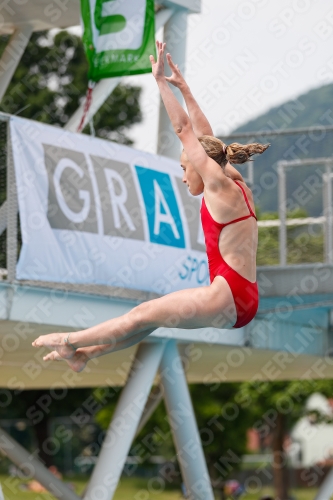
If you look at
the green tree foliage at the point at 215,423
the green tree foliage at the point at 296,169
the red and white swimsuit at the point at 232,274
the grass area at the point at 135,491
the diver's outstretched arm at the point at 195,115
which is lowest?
the grass area at the point at 135,491

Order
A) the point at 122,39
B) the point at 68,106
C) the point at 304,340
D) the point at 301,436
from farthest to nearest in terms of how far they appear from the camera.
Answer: the point at 301,436
the point at 68,106
the point at 304,340
the point at 122,39

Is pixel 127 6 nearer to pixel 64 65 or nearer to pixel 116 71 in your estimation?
pixel 116 71

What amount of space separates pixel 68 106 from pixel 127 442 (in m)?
21.2

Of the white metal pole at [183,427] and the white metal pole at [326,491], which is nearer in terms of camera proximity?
the white metal pole at [183,427]

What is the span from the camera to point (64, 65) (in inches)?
1351

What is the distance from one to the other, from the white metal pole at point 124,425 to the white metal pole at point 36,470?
5.40 feet

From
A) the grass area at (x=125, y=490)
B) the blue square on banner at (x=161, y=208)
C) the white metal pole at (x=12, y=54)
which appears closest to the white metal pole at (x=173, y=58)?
the blue square on banner at (x=161, y=208)

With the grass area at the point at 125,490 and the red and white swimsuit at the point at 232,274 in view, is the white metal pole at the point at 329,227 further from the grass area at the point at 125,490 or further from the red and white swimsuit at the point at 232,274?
the grass area at the point at 125,490

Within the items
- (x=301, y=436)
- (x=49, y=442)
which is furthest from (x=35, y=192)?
(x=301, y=436)

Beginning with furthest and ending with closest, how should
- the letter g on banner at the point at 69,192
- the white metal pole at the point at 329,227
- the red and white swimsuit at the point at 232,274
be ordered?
the white metal pole at the point at 329,227 → the letter g on banner at the point at 69,192 → the red and white swimsuit at the point at 232,274

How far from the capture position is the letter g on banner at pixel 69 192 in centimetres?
1218

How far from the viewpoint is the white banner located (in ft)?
39.0

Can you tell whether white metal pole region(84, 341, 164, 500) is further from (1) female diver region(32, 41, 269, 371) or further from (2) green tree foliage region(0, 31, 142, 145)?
(2) green tree foliage region(0, 31, 142, 145)

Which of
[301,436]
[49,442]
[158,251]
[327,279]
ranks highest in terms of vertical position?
[158,251]
